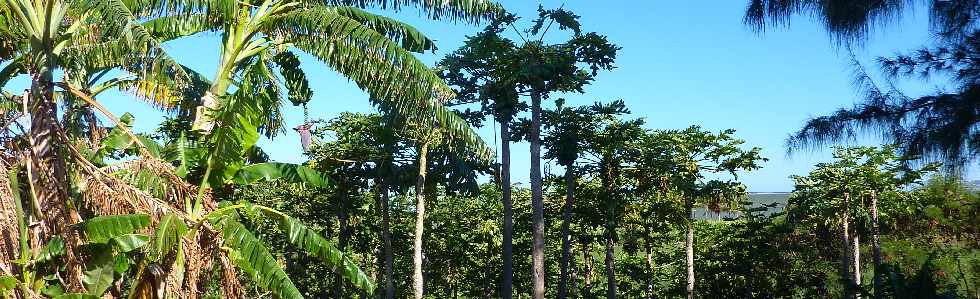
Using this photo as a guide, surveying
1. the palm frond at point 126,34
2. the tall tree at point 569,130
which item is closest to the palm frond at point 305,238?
the palm frond at point 126,34

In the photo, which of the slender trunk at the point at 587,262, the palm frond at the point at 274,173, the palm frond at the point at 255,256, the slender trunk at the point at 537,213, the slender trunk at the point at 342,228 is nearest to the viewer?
the palm frond at the point at 255,256

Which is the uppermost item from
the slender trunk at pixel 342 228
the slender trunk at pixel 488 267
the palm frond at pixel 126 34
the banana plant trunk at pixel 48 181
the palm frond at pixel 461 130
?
the palm frond at pixel 126 34

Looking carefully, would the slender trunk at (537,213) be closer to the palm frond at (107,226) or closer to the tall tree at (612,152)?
the tall tree at (612,152)

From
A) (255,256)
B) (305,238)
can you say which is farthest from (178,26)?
(255,256)

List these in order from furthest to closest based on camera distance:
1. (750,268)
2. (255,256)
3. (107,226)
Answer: (750,268) → (255,256) → (107,226)

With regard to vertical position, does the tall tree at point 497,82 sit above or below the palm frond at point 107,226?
above

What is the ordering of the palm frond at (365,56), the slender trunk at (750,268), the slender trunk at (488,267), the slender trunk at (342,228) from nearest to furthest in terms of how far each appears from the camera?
the palm frond at (365,56)
the slender trunk at (342,228)
the slender trunk at (750,268)
the slender trunk at (488,267)

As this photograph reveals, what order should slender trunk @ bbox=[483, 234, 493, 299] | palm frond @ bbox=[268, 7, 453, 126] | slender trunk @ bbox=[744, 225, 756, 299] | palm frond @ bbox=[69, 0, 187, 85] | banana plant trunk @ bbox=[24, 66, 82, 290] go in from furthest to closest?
slender trunk @ bbox=[483, 234, 493, 299], slender trunk @ bbox=[744, 225, 756, 299], palm frond @ bbox=[268, 7, 453, 126], palm frond @ bbox=[69, 0, 187, 85], banana plant trunk @ bbox=[24, 66, 82, 290]

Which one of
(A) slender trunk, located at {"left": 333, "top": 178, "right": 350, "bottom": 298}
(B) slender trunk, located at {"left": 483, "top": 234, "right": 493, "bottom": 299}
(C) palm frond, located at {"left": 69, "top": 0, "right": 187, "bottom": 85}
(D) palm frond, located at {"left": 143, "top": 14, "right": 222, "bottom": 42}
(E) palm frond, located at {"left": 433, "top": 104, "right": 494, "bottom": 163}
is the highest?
(D) palm frond, located at {"left": 143, "top": 14, "right": 222, "bottom": 42}

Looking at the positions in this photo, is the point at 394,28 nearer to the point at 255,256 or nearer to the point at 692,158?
the point at 255,256

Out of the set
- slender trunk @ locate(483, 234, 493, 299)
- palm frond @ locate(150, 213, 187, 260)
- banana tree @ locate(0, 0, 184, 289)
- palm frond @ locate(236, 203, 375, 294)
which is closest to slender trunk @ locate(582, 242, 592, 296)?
slender trunk @ locate(483, 234, 493, 299)

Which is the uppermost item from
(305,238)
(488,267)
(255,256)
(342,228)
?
(305,238)

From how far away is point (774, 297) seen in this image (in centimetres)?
2359

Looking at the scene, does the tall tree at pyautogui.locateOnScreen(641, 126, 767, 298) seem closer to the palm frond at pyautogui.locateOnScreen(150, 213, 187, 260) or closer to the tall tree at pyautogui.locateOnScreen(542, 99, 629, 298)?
the tall tree at pyautogui.locateOnScreen(542, 99, 629, 298)
